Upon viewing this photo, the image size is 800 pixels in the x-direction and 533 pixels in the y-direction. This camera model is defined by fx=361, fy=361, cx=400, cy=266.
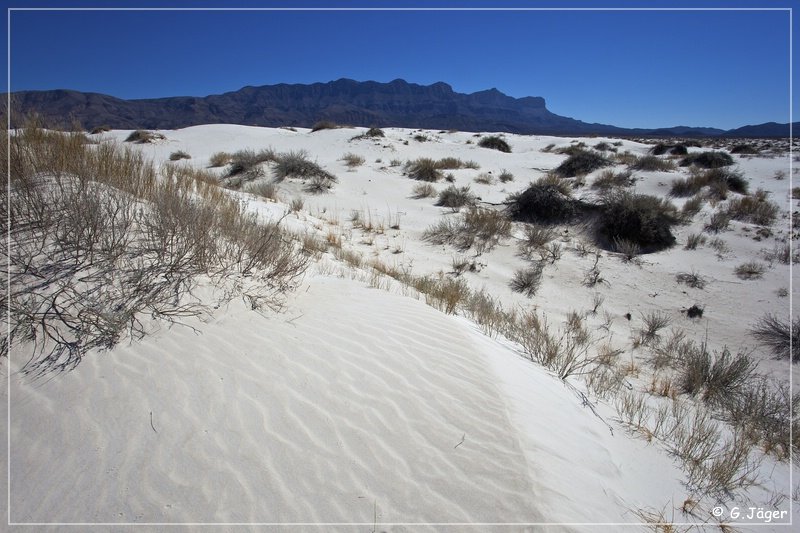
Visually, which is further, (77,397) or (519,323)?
(519,323)

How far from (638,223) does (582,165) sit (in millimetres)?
6725

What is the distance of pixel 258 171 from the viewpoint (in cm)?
1185

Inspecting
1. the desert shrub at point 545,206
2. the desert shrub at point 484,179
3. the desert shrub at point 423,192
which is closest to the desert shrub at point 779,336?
the desert shrub at point 545,206

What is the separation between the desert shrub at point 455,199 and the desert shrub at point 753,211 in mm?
6562

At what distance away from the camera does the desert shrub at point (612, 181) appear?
11.2 metres

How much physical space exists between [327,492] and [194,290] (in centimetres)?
219

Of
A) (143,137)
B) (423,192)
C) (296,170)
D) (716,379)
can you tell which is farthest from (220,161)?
(716,379)

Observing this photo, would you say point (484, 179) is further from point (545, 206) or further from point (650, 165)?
point (650, 165)

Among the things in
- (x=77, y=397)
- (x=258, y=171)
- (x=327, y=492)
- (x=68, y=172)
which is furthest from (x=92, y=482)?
(x=258, y=171)

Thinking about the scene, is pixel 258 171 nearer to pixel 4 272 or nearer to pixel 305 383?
pixel 4 272

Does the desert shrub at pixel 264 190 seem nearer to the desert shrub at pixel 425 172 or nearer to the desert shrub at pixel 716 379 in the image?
the desert shrub at pixel 425 172

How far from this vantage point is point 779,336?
4.82 meters

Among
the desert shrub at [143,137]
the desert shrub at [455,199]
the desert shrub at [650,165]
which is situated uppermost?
the desert shrub at [143,137]

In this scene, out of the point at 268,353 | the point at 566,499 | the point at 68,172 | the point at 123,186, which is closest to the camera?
the point at 566,499
